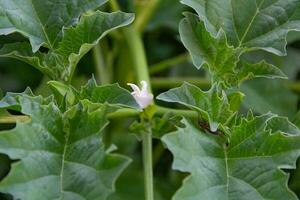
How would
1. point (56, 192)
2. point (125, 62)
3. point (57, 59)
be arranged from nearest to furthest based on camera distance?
point (56, 192) → point (57, 59) → point (125, 62)

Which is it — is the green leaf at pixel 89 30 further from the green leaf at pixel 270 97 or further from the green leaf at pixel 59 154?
the green leaf at pixel 270 97

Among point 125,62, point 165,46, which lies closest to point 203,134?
point 125,62

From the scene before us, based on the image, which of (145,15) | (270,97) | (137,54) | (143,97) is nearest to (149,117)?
(143,97)

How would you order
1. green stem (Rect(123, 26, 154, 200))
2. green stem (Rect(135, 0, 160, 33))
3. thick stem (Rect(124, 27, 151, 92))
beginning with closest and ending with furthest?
1. green stem (Rect(123, 26, 154, 200))
2. thick stem (Rect(124, 27, 151, 92))
3. green stem (Rect(135, 0, 160, 33))

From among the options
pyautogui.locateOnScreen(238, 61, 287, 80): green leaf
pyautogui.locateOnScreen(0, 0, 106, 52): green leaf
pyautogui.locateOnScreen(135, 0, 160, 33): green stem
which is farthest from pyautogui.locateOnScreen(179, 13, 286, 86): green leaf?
pyautogui.locateOnScreen(135, 0, 160, 33): green stem

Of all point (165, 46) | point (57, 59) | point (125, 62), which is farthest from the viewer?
point (165, 46)

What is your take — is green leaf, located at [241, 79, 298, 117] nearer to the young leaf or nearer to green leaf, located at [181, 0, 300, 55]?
green leaf, located at [181, 0, 300, 55]

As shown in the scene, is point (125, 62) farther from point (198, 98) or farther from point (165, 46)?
point (198, 98)
